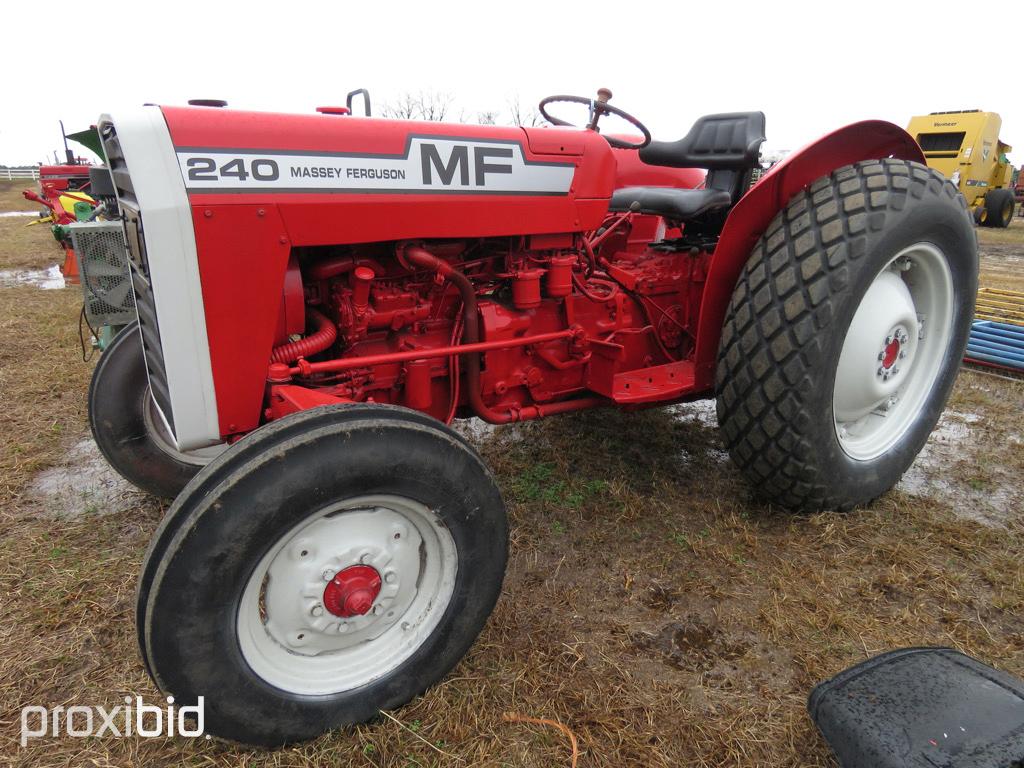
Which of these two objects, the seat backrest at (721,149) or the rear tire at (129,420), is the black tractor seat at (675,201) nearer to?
the seat backrest at (721,149)

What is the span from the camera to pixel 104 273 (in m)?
2.92

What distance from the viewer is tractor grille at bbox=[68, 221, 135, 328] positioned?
9.34 feet

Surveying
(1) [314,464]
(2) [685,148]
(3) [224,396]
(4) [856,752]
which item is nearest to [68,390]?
(3) [224,396]

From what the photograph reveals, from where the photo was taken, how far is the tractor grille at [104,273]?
2.85 m

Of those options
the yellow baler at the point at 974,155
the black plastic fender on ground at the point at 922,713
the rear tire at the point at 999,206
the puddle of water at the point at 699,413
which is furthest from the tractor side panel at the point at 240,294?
the rear tire at the point at 999,206

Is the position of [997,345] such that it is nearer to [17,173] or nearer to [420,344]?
[420,344]

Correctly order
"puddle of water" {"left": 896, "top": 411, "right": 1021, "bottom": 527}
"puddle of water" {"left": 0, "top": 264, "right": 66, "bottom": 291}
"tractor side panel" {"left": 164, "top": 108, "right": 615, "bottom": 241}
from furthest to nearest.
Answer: "puddle of water" {"left": 0, "top": 264, "right": 66, "bottom": 291}, "puddle of water" {"left": 896, "top": 411, "right": 1021, "bottom": 527}, "tractor side panel" {"left": 164, "top": 108, "right": 615, "bottom": 241}

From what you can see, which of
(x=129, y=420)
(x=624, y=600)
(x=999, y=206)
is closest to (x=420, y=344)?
(x=624, y=600)

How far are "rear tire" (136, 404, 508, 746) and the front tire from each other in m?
1.14

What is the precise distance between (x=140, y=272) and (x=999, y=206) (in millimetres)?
18316

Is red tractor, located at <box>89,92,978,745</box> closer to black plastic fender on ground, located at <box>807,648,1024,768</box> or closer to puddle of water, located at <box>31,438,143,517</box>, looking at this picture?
puddle of water, located at <box>31,438,143,517</box>

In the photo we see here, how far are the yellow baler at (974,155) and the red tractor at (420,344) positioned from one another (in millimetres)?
14540

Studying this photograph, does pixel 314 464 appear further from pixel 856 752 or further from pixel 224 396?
pixel 856 752

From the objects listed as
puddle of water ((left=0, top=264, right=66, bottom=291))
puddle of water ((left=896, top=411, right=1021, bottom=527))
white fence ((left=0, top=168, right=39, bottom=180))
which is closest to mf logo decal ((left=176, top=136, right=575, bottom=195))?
puddle of water ((left=896, top=411, right=1021, bottom=527))
